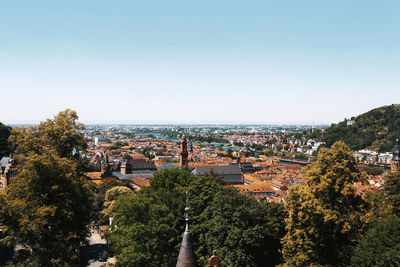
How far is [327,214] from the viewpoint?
21.1 meters

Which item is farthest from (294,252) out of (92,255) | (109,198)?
(109,198)

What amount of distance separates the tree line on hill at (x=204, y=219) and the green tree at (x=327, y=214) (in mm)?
67

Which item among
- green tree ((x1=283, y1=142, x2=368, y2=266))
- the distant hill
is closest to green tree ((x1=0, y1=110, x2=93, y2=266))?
green tree ((x1=283, y1=142, x2=368, y2=266))

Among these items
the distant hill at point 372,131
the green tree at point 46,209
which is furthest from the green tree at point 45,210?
the distant hill at point 372,131

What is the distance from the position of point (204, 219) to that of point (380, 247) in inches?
524

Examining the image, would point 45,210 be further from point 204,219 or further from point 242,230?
point 242,230

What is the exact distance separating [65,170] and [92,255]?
49.2ft

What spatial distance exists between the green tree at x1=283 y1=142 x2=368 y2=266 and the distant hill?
477 ft

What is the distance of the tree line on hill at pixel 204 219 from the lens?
63.8 feet

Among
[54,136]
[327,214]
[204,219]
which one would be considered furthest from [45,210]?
[327,214]

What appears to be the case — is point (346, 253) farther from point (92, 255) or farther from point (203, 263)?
point (92, 255)

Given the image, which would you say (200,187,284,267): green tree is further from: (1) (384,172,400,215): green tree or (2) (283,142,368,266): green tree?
(1) (384,172,400,215): green tree

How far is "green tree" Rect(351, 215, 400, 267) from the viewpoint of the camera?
1844cm

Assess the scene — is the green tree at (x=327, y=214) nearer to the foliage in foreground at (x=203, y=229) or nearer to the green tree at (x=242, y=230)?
the green tree at (x=242, y=230)
